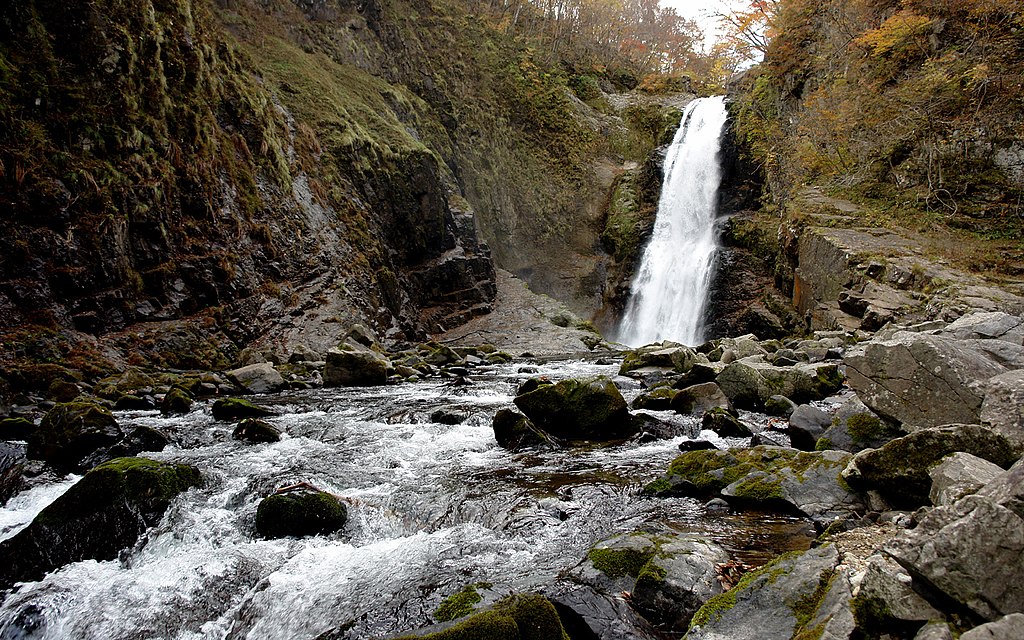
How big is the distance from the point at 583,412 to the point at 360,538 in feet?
13.2

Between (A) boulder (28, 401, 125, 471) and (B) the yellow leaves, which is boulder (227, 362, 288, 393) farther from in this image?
(B) the yellow leaves

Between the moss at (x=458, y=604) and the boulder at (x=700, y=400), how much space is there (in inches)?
243

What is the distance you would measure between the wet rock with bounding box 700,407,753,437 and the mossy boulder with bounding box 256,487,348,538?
5.39 metres

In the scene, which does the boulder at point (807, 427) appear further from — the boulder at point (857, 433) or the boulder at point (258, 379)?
the boulder at point (258, 379)

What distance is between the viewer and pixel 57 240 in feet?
39.4

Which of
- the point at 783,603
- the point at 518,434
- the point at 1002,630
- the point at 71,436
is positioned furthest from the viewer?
the point at 518,434

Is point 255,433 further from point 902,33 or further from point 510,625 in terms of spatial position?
point 902,33

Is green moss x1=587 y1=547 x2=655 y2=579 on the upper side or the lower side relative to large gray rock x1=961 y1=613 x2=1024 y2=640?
lower

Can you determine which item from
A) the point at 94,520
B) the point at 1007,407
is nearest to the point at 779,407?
the point at 1007,407

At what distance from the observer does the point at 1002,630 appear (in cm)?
163

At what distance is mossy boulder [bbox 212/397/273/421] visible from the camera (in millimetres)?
9109

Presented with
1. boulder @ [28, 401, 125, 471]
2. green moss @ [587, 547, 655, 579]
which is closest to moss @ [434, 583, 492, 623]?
green moss @ [587, 547, 655, 579]

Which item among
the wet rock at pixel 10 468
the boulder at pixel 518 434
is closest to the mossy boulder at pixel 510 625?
the boulder at pixel 518 434

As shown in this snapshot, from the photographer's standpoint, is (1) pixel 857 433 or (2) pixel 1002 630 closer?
(2) pixel 1002 630
